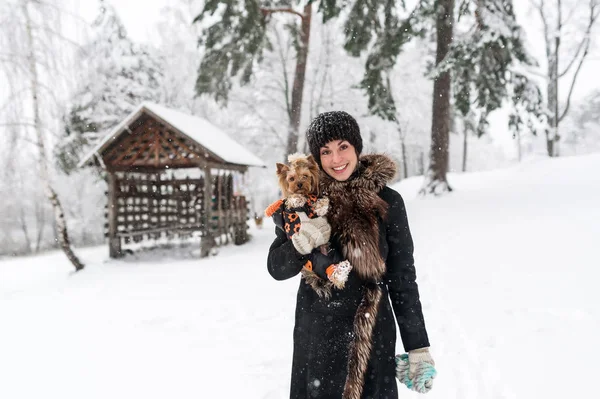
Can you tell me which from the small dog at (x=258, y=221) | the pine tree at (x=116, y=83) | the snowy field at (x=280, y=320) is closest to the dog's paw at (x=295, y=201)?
the snowy field at (x=280, y=320)

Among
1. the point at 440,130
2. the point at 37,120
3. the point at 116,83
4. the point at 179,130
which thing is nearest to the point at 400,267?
the point at 37,120

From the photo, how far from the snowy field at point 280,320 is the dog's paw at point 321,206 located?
8.67 ft

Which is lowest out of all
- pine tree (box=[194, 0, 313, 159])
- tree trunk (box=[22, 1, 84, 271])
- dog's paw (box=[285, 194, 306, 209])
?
dog's paw (box=[285, 194, 306, 209])

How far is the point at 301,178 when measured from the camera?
2000 millimetres

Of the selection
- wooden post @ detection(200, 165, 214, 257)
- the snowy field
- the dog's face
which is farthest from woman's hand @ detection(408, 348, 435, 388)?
wooden post @ detection(200, 165, 214, 257)

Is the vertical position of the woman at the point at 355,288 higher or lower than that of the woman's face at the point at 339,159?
lower

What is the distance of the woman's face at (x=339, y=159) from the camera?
2.06 m

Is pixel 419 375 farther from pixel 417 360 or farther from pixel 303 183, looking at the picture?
pixel 303 183

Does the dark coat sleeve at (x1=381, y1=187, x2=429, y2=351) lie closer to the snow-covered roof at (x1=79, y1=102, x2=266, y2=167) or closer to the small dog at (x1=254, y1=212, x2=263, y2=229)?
the snow-covered roof at (x1=79, y1=102, x2=266, y2=167)

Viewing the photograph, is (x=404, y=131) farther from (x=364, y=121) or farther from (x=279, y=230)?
(x=279, y=230)

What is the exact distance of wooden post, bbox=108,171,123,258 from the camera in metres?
13.4

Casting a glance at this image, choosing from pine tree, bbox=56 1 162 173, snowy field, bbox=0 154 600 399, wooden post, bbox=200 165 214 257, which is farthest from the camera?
pine tree, bbox=56 1 162 173

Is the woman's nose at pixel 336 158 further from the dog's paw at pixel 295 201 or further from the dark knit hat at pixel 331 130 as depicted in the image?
the dog's paw at pixel 295 201

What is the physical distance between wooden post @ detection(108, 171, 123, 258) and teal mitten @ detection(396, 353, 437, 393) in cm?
1320
